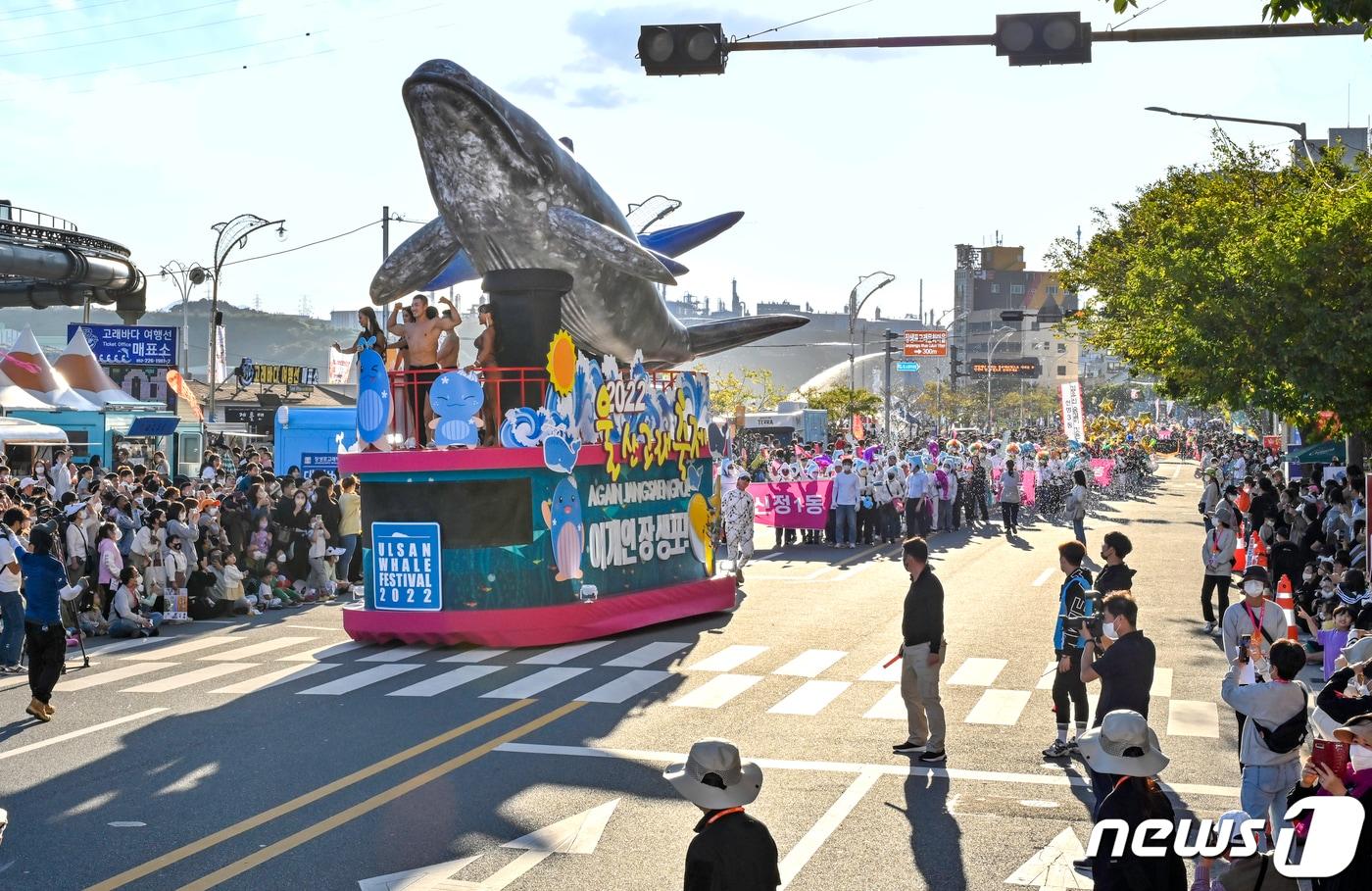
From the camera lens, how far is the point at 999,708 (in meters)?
13.5

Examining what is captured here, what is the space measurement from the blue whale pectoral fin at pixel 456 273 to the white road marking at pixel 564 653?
6.26 m

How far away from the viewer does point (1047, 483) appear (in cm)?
4059

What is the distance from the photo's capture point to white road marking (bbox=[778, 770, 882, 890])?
27.7 feet

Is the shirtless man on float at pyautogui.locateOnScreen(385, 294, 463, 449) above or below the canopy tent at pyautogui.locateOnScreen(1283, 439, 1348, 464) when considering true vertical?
above

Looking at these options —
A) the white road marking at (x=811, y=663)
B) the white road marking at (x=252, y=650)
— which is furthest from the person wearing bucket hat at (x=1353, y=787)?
the white road marking at (x=252, y=650)

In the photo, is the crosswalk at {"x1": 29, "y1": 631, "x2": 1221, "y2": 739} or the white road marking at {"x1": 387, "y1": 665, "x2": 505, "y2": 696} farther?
the white road marking at {"x1": 387, "y1": 665, "x2": 505, "y2": 696}

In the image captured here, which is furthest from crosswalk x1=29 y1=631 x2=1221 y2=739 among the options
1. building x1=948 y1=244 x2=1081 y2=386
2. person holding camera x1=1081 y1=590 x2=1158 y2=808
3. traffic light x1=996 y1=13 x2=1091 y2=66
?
building x1=948 y1=244 x2=1081 y2=386

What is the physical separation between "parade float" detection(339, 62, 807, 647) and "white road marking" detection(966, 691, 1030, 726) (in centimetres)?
596

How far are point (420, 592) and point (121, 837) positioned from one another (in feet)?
27.3

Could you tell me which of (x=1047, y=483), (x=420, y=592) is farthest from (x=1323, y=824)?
(x=1047, y=483)

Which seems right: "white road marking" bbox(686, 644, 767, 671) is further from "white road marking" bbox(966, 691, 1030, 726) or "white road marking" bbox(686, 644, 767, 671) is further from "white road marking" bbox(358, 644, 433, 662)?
"white road marking" bbox(358, 644, 433, 662)

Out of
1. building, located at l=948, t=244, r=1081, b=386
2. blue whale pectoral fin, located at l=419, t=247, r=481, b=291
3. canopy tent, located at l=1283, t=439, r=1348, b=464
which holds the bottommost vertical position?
canopy tent, located at l=1283, t=439, r=1348, b=464

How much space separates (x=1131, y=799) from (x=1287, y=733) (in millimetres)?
2754

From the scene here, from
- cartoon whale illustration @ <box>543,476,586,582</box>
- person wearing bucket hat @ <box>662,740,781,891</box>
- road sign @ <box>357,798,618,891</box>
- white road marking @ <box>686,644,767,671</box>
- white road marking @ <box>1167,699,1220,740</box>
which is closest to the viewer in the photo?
Result: person wearing bucket hat @ <box>662,740,781,891</box>
